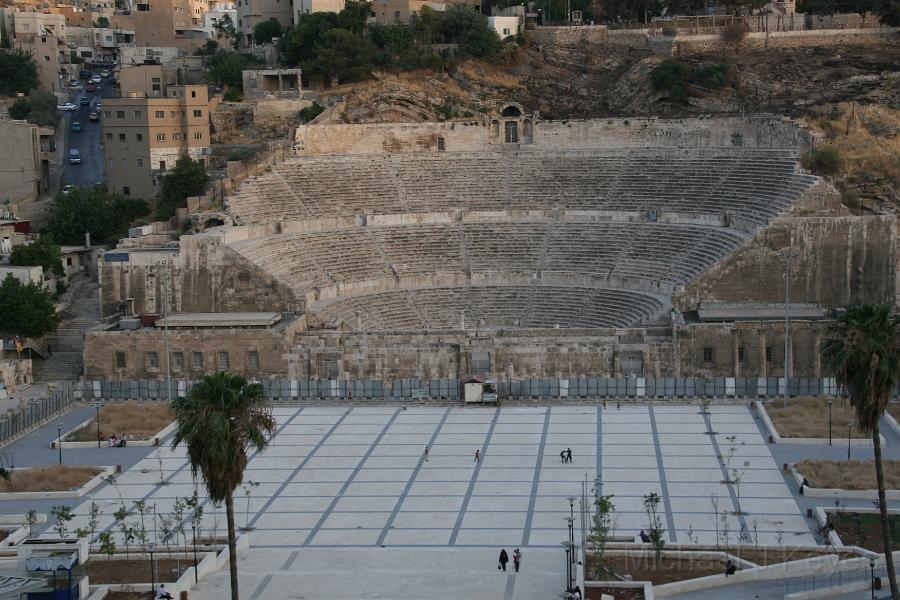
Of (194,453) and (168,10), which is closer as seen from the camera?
(194,453)

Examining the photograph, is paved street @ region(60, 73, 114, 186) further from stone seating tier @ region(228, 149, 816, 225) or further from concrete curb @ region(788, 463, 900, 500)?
concrete curb @ region(788, 463, 900, 500)

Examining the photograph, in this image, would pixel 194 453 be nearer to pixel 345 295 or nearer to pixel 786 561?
pixel 786 561

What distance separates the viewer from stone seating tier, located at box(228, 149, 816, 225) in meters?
60.4

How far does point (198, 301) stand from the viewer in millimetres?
55250

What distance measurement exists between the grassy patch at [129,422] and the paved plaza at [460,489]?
5.58 ft

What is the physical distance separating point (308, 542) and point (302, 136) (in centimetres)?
3564

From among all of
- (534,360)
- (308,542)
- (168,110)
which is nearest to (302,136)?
(168,110)

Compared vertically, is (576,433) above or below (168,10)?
below

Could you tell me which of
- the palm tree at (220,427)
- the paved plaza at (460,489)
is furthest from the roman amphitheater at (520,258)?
the palm tree at (220,427)

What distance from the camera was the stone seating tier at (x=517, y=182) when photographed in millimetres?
60438

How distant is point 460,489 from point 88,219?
3366 cm

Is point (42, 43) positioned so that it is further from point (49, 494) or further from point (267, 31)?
point (49, 494)

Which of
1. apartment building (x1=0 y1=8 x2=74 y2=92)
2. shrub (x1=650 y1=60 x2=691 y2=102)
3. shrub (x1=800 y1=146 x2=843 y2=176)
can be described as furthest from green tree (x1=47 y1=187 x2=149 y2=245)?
shrub (x1=800 y1=146 x2=843 y2=176)

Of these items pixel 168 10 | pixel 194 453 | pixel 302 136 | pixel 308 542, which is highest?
pixel 168 10
